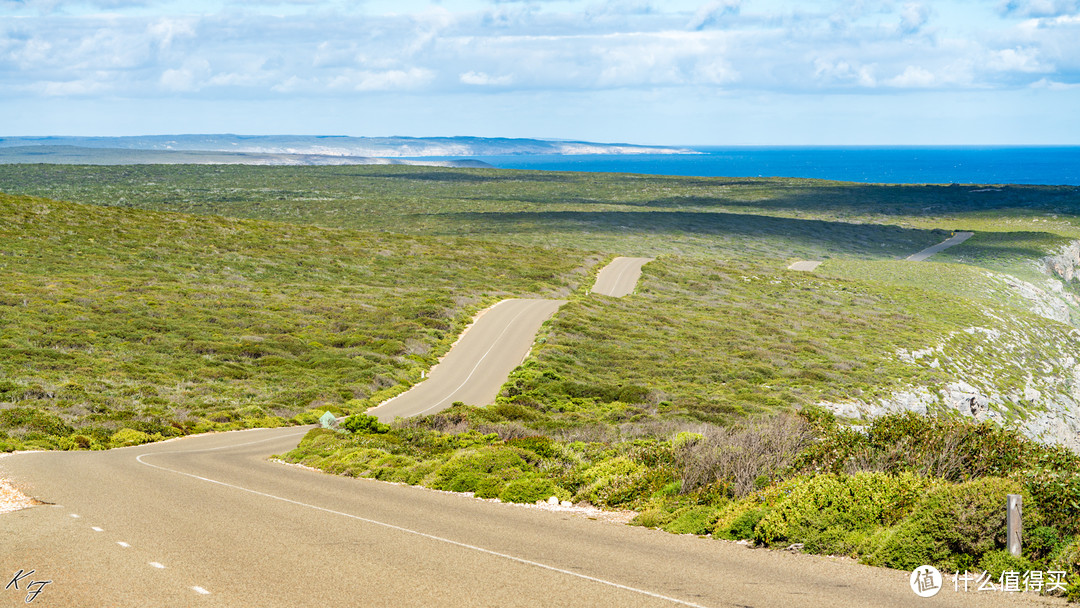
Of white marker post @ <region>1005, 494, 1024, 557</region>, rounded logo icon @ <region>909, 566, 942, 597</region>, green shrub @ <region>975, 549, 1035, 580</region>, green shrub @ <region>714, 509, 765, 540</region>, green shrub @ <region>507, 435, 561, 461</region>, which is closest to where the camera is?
rounded logo icon @ <region>909, 566, 942, 597</region>

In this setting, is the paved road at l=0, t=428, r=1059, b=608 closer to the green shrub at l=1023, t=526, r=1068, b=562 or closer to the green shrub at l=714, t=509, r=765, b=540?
the green shrub at l=714, t=509, r=765, b=540

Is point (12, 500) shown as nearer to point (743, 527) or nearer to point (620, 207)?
point (743, 527)

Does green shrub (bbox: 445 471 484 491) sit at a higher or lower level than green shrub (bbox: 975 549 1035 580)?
lower

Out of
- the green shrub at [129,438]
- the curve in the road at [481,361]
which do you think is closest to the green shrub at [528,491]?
the green shrub at [129,438]

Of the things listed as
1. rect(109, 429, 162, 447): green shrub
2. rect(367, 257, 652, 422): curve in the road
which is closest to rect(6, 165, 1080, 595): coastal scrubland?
rect(109, 429, 162, 447): green shrub

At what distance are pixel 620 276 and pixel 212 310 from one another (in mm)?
40443

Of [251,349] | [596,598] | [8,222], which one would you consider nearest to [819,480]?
[596,598]

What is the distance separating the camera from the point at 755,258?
10356 centimetres

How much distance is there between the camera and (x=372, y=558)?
1280 cm

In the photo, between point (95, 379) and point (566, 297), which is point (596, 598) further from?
point (566, 297)

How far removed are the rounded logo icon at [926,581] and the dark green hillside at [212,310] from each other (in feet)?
87.4
